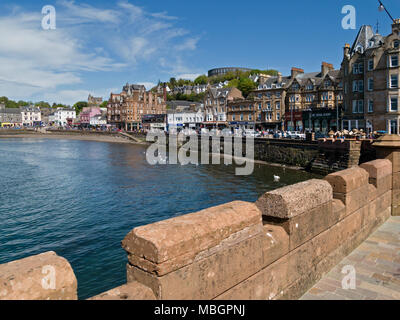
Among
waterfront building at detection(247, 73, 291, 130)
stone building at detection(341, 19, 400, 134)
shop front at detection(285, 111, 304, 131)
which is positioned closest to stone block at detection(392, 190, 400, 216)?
stone building at detection(341, 19, 400, 134)

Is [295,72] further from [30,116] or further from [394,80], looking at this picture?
[30,116]

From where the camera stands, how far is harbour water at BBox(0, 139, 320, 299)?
14.2 m

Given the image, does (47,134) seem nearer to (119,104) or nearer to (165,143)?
(119,104)

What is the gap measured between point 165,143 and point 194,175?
47903 millimetres

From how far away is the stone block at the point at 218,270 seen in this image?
301cm

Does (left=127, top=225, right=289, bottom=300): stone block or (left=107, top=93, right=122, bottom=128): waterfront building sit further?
(left=107, top=93, right=122, bottom=128): waterfront building

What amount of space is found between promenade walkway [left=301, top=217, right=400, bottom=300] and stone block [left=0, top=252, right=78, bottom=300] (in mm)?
3601

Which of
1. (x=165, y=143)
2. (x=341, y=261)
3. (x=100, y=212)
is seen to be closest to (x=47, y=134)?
(x=165, y=143)

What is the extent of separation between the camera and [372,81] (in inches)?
1699

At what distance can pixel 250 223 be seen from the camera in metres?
3.91

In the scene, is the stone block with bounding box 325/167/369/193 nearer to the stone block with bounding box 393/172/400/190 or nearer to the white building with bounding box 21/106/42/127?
the stone block with bounding box 393/172/400/190

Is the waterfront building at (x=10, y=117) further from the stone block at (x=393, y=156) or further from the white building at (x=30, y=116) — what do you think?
the stone block at (x=393, y=156)
